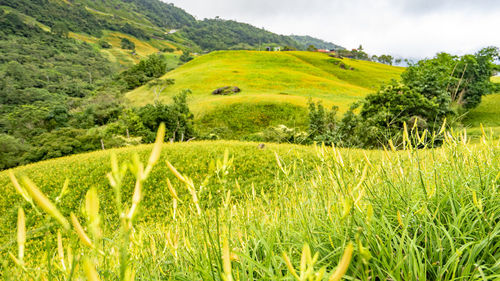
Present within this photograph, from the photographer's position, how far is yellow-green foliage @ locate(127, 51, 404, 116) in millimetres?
32812

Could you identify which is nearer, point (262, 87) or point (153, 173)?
point (153, 173)

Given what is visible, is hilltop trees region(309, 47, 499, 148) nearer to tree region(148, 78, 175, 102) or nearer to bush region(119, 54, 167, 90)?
tree region(148, 78, 175, 102)

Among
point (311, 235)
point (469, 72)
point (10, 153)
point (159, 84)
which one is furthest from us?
point (159, 84)

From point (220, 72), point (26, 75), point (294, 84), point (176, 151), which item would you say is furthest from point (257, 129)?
point (26, 75)

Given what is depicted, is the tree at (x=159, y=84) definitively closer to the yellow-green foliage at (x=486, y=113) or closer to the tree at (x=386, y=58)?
the yellow-green foliage at (x=486, y=113)

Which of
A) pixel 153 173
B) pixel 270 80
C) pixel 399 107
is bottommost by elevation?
pixel 153 173

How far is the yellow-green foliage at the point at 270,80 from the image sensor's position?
3281 cm

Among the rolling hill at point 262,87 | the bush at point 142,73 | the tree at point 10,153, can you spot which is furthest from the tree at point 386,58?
the tree at point 10,153

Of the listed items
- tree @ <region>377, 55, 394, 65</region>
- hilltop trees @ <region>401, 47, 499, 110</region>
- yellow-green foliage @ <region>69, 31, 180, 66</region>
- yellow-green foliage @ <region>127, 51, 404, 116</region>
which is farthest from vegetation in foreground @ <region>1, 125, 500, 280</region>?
tree @ <region>377, 55, 394, 65</region>

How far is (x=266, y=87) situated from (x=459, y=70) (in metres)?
24.4

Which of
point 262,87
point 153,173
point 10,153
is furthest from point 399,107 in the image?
point 262,87

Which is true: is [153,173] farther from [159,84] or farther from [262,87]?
[159,84]

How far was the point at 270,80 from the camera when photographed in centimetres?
4388

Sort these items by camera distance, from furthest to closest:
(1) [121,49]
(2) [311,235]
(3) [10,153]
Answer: (1) [121,49] → (3) [10,153] → (2) [311,235]
